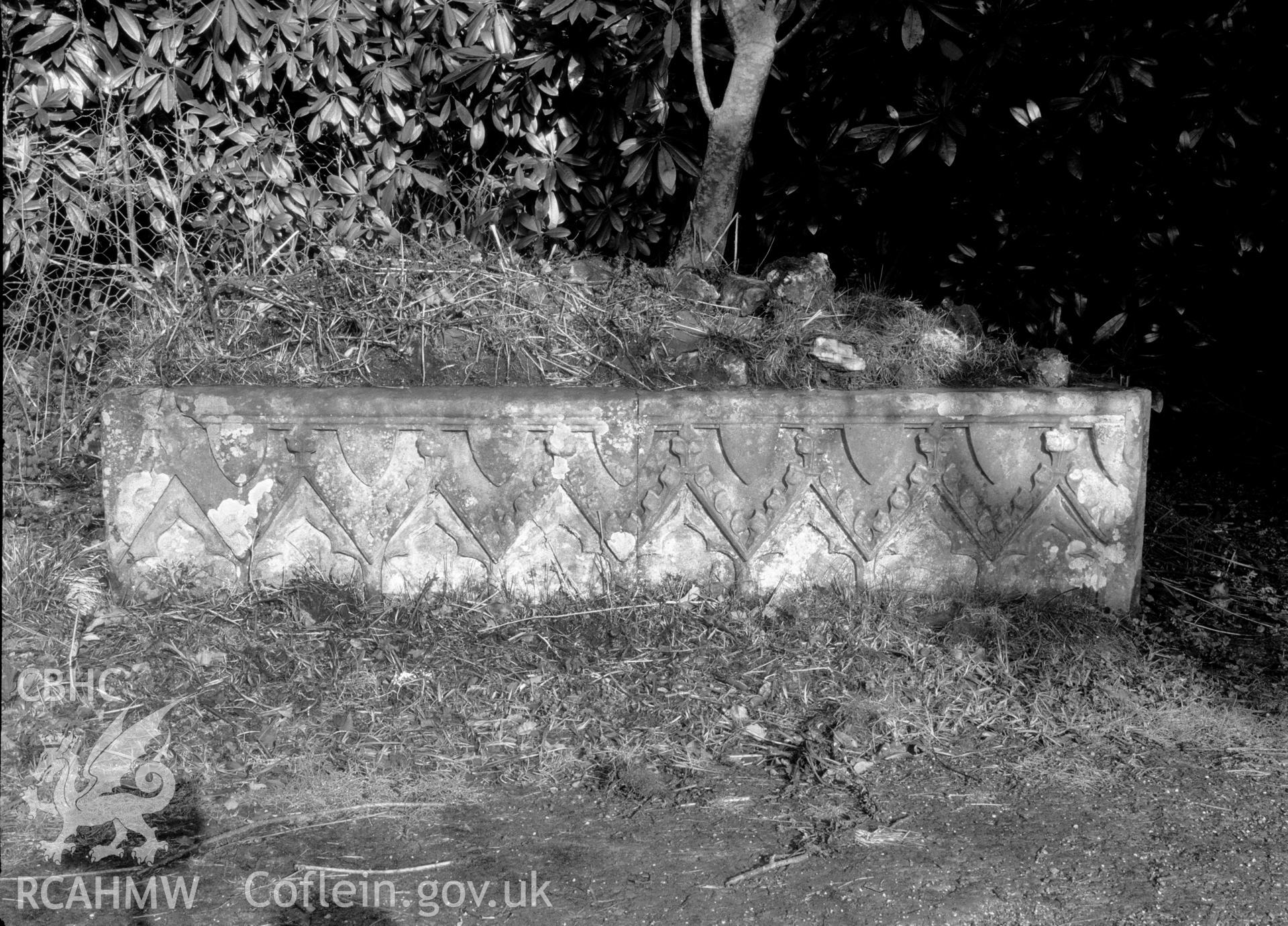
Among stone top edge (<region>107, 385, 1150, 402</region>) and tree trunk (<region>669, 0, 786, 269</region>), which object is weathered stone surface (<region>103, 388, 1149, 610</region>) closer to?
stone top edge (<region>107, 385, 1150, 402</region>)

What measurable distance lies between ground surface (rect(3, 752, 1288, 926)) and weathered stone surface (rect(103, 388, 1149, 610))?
86 cm

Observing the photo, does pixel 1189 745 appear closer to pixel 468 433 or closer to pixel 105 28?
pixel 468 433

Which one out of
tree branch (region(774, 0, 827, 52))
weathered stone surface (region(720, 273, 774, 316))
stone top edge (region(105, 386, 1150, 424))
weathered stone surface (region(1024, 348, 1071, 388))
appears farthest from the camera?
tree branch (region(774, 0, 827, 52))

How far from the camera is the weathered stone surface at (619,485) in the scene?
137 inches

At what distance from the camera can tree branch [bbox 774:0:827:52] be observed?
4.12m

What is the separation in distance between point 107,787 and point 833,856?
5.55 ft

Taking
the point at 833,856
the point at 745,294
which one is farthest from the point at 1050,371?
the point at 833,856

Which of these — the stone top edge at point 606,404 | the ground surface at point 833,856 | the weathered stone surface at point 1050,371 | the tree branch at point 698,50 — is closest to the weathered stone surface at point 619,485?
the stone top edge at point 606,404

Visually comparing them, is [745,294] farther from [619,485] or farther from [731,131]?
[619,485]

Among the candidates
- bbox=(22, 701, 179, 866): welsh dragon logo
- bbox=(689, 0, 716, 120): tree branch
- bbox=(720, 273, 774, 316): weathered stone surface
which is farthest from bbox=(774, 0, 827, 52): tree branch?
bbox=(22, 701, 179, 866): welsh dragon logo

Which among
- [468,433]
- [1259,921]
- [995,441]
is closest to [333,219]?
[468,433]

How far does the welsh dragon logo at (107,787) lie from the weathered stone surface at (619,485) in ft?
2.33

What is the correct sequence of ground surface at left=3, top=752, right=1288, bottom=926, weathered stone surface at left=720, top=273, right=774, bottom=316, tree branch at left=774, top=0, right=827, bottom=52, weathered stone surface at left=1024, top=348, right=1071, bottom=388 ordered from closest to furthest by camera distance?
ground surface at left=3, top=752, right=1288, bottom=926 → weathered stone surface at left=1024, top=348, right=1071, bottom=388 → weathered stone surface at left=720, top=273, right=774, bottom=316 → tree branch at left=774, top=0, right=827, bottom=52

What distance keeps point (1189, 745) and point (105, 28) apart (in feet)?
13.5
